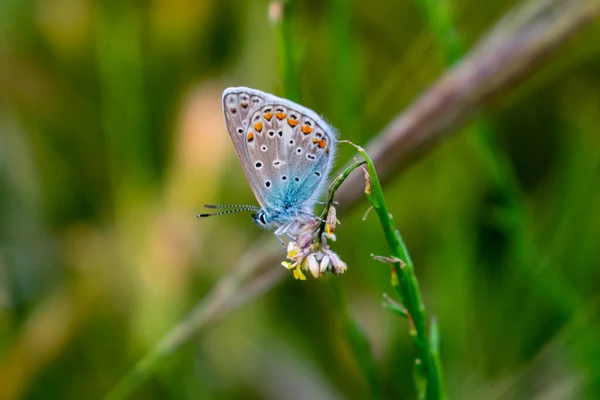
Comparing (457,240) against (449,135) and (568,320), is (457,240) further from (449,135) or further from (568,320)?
(449,135)

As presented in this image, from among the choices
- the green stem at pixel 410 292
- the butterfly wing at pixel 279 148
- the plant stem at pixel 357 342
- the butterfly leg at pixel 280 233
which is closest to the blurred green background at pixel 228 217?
the butterfly wing at pixel 279 148

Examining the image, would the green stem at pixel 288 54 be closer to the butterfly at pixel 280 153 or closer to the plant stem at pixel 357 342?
the butterfly at pixel 280 153

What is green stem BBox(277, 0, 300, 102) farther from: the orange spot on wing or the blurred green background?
the blurred green background

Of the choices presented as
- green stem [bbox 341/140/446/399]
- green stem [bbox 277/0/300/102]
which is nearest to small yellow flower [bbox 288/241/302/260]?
green stem [bbox 341/140/446/399]

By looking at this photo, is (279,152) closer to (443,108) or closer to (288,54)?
(288,54)

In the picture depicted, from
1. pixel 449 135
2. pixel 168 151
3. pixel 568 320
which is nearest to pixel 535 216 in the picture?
pixel 568 320

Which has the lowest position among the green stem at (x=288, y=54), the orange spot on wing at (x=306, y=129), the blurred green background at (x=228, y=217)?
the blurred green background at (x=228, y=217)
